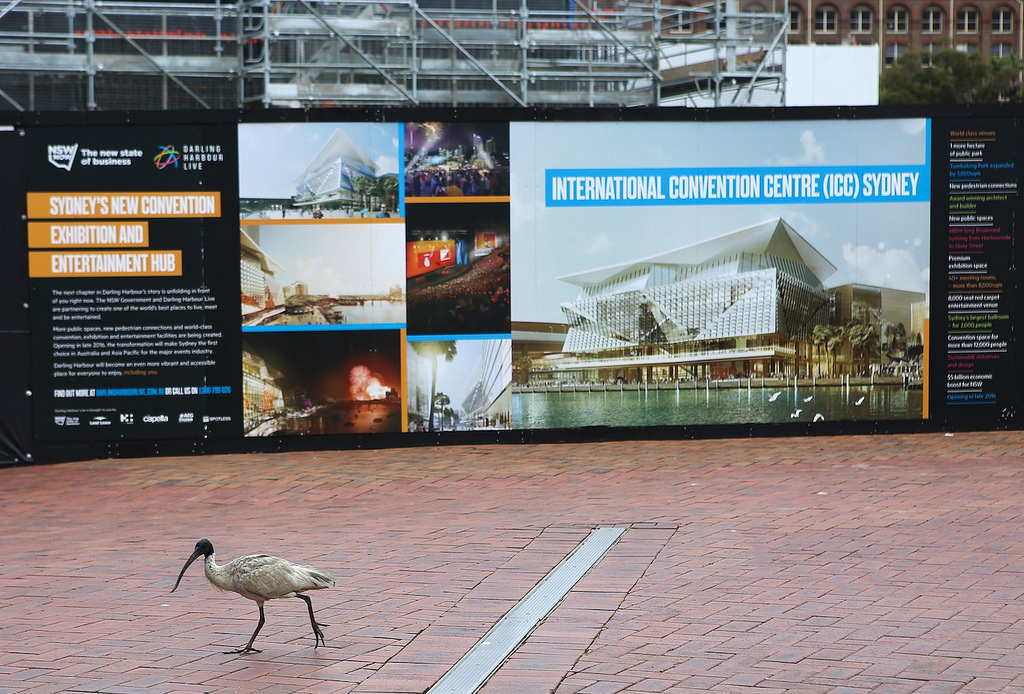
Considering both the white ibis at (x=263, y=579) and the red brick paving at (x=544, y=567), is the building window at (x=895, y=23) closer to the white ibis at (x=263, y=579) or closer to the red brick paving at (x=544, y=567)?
the red brick paving at (x=544, y=567)

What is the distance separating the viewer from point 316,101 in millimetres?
22016

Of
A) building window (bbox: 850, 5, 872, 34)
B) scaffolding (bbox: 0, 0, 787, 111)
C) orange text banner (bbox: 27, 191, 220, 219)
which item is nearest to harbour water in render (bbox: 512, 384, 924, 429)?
orange text banner (bbox: 27, 191, 220, 219)

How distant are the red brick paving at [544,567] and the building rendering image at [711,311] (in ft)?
2.81

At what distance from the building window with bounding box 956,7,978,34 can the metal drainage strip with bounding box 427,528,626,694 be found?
102m

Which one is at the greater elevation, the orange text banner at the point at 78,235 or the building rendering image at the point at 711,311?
the orange text banner at the point at 78,235

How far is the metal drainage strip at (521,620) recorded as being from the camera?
518cm

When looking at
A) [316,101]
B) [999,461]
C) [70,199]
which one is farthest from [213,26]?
[999,461]

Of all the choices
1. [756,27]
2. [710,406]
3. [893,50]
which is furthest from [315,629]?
[893,50]

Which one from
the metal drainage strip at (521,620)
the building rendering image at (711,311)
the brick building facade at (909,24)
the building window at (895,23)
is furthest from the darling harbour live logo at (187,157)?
the building window at (895,23)

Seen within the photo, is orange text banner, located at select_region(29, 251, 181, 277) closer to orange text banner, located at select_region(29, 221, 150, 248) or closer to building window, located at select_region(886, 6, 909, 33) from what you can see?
orange text banner, located at select_region(29, 221, 150, 248)

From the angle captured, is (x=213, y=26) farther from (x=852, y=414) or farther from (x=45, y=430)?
(x=852, y=414)

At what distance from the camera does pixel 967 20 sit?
10044 cm

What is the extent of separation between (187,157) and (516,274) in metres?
3.14

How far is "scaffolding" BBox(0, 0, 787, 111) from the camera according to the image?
70.1 ft
